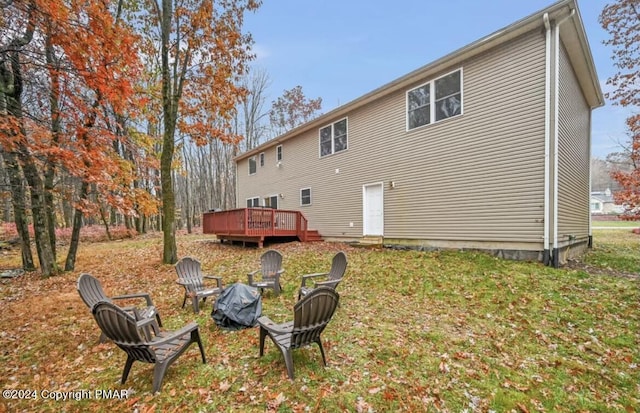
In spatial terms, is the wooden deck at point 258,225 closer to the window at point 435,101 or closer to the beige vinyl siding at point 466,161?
the beige vinyl siding at point 466,161

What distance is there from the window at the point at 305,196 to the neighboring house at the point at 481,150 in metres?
1.18

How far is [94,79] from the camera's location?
5.78 meters

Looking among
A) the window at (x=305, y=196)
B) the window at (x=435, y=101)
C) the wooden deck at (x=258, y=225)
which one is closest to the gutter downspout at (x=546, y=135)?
the window at (x=435, y=101)

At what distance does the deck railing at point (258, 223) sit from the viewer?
10852 millimetres

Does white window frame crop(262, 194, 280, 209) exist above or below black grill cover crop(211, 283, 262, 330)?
above

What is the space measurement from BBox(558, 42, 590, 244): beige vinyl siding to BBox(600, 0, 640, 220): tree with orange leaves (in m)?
2.18

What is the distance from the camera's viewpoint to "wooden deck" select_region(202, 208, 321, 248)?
10875mm

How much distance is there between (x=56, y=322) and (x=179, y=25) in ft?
28.0

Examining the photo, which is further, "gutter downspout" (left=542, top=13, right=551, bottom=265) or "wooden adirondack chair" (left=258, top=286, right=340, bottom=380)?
"gutter downspout" (left=542, top=13, right=551, bottom=265)

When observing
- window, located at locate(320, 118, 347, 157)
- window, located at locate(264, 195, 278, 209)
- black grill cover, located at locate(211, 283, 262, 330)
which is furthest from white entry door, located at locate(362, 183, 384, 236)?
black grill cover, located at locate(211, 283, 262, 330)

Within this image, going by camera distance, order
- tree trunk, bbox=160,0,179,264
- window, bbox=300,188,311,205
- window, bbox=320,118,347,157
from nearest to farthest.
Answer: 1. tree trunk, bbox=160,0,179,264
2. window, bbox=320,118,347,157
3. window, bbox=300,188,311,205

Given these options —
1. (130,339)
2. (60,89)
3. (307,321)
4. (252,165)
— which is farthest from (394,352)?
(252,165)

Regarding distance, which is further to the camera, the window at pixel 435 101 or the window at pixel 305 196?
the window at pixel 305 196

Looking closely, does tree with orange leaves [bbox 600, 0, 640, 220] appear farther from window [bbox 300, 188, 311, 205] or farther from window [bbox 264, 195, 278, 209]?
window [bbox 264, 195, 278, 209]
